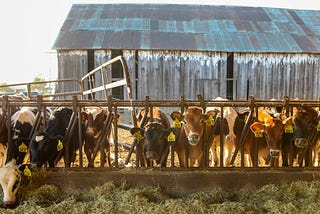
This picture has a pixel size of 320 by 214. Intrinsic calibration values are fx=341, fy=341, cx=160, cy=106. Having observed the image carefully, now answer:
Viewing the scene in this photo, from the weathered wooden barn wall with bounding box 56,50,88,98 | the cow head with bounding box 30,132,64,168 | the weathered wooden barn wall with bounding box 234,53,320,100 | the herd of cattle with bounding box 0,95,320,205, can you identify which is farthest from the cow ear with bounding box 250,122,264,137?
the weathered wooden barn wall with bounding box 56,50,88,98

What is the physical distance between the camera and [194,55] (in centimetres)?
1889

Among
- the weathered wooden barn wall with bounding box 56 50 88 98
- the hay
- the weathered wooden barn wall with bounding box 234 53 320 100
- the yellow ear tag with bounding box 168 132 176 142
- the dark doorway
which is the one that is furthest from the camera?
the dark doorway

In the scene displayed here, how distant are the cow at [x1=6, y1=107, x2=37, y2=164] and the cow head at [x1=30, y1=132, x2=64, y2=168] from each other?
0.19 metres

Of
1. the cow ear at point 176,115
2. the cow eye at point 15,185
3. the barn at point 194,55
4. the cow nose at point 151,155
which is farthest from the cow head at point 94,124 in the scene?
the barn at point 194,55

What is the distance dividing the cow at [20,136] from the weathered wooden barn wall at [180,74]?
11.4 m

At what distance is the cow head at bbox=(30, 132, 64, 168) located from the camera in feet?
18.9

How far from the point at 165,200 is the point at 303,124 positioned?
9.80ft

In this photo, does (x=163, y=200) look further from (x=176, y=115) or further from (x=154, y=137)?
(x=176, y=115)

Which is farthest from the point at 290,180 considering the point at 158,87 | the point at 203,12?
the point at 203,12

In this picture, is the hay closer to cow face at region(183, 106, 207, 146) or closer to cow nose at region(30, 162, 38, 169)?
cow nose at region(30, 162, 38, 169)

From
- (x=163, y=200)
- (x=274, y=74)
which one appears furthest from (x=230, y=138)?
(x=274, y=74)

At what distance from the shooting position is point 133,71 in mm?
18891

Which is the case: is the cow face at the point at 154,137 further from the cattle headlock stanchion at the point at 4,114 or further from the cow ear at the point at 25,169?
the cattle headlock stanchion at the point at 4,114

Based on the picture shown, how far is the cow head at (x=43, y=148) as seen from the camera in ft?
18.9
